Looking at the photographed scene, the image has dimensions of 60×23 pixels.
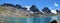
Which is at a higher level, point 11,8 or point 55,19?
point 11,8

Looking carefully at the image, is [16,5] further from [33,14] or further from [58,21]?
[58,21]

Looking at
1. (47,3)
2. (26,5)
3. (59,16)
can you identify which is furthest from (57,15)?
(26,5)

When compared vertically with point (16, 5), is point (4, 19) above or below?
below

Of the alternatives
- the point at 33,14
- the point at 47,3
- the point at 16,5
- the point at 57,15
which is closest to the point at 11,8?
the point at 16,5

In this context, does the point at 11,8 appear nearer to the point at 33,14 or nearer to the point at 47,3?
the point at 33,14
